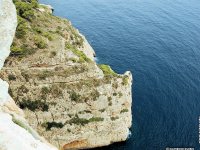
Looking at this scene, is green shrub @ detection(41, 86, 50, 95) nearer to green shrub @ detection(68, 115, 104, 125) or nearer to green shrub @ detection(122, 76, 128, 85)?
green shrub @ detection(68, 115, 104, 125)

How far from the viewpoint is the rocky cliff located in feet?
196

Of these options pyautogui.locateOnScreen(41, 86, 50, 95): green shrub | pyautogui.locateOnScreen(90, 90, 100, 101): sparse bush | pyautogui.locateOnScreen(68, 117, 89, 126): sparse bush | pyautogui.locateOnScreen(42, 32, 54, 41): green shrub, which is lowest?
pyautogui.locateOnScreen(68, 117, 89, 126): sparse bush

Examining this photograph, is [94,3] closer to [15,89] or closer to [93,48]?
[93,48]

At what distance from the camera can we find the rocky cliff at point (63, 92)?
5975cm

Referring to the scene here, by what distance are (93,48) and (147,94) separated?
2707 centimetres

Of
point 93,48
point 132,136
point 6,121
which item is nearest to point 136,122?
point 132,136

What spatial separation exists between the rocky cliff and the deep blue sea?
6201 millimetres

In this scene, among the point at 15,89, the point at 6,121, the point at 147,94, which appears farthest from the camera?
the point at 147,94

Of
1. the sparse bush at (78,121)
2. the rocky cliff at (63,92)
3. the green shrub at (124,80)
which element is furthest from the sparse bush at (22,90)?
the green shrub at (124,80)

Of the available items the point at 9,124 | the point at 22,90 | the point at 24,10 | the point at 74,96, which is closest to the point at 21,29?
the point at 24,10

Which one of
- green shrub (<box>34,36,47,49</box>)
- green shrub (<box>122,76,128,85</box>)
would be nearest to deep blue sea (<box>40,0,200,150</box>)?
green shrub (<box>122,76,128,85</box>)

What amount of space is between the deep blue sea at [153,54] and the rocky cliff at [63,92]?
20.3ft

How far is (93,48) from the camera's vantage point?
102 meters

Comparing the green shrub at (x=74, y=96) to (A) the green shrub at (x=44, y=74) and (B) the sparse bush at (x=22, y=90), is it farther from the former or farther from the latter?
(B) the sparse bush at (x=22, y=90)
